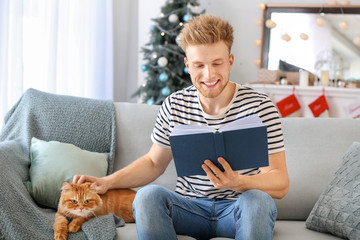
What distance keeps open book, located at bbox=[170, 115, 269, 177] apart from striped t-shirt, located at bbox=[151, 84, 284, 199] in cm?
30

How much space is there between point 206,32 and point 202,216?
2.13ft

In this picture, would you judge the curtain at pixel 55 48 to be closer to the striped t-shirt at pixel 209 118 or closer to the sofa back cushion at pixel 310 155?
the striped t-shirt at pixel 209 118

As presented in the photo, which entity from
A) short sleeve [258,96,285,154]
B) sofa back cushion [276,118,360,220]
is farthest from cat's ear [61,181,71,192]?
sofa back cushion [276,118,360,220]

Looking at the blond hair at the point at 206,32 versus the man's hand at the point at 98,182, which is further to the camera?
the man's hand at the point at 98,182

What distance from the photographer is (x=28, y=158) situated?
2.14m

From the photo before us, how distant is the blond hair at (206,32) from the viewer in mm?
1680

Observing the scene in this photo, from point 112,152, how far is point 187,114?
1.69 feet

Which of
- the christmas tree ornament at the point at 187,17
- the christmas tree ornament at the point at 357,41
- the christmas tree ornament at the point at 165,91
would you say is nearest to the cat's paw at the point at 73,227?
the christmas tree ornament at the point at 165,91

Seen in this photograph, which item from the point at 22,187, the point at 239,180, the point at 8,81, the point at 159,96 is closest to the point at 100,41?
the point at 159,96

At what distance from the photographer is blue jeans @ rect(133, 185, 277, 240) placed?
1.48m

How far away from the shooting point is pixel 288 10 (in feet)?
16.1

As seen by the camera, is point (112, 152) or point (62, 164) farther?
point (112, 152)

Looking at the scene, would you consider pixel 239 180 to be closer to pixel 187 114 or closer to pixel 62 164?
pixel 187 114

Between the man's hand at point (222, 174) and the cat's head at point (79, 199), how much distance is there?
541 mm
